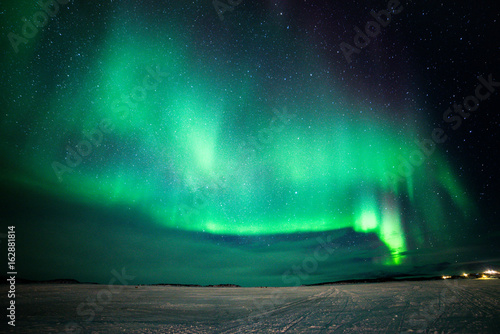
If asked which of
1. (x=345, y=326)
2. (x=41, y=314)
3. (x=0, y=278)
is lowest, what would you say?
(x=0, y=278)

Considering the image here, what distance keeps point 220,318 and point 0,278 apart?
31.7m

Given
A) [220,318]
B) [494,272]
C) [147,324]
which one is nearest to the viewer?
[147,324]

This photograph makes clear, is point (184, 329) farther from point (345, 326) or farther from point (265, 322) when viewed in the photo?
point (345, 326)

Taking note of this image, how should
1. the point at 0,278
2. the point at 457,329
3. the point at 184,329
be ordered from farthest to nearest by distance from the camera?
the point at 0,278 → the point at 184,329 → the point at 457,329

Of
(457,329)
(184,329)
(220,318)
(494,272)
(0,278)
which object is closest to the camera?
(457,329)

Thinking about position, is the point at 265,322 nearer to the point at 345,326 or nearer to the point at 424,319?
the point at 345,326

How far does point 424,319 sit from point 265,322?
3634 mm

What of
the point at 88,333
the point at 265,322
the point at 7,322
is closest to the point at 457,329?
the point at 265,322

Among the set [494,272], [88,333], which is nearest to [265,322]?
[88,333]

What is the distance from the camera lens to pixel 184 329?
4965mm

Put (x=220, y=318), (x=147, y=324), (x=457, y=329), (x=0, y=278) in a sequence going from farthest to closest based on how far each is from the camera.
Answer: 1. (x=0, y=278)
2. (x=220, y=318)
3. (x=147, y=324)
4. (x=457, y=329)

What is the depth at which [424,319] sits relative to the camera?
547 centimetres

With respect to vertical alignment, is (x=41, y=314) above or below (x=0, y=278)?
above

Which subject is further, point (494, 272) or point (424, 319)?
point (494, 272)
